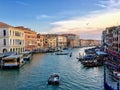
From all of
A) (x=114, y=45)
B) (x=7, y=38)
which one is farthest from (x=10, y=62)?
(x=114, y=45)

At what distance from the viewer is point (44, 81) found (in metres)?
24.4

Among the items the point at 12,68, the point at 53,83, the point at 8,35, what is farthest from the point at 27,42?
the point at 53,83

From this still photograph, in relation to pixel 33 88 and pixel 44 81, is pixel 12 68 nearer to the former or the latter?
pixel 44 81

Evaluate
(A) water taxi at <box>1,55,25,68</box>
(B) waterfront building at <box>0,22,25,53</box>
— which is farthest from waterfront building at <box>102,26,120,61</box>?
(B) waterfront building at <box>0,22,25,53</box>

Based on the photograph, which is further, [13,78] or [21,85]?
[13,78]

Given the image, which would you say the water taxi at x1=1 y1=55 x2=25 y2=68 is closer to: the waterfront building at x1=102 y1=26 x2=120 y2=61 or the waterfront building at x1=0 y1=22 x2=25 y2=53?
the waterfront building at x1=0 y1=22 x2=25 y2=53

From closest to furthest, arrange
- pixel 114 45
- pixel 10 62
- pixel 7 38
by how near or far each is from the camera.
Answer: pixel 10 62
pixel 114 45
pixel 7 38

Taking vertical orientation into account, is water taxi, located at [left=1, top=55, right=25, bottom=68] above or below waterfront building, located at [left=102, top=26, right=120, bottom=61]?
below

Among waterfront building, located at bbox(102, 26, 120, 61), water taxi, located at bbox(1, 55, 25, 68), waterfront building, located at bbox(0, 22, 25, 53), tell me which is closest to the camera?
water taxi, located at bbox(1, 55, 25, 68)

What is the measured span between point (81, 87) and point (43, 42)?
78.9 metres

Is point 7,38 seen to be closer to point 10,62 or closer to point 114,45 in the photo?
point 10,62

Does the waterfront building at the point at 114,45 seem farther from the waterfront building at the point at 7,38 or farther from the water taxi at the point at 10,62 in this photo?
the waterfront building at the point at 7,38

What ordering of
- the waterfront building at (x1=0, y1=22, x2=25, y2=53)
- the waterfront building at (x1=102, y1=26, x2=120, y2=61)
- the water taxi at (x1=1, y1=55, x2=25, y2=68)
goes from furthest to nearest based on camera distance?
1. the waterfront building at (x1=0, y1=22, x2=25, y2=53)
2. the waterfront building at (x1=102, y1=26, x2=120, y2=61)
3. the water taxi at (x1=1, y1=55, x2=25, y2=68)

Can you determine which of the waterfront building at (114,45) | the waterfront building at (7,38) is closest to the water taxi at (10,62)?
the waterfront building at (7,38)
